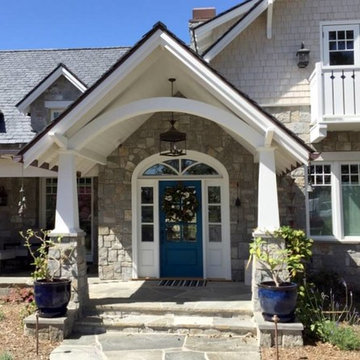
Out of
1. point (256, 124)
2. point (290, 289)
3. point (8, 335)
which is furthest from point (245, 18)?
point (8, 335)

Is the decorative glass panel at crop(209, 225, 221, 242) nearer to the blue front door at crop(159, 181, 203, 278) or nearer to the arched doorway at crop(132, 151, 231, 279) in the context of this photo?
the arched doorway at crop(132, 151, 231, 279)

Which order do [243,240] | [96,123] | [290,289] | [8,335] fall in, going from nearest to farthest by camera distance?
[290,289]
[8,335]
[96,123]
[243,240]

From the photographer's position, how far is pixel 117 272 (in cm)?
930

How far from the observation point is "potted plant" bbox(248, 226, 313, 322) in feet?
18.9

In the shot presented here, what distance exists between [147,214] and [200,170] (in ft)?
5.24

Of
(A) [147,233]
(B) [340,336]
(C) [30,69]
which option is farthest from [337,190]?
(C) [30,69]

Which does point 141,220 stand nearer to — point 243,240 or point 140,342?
point 243,240

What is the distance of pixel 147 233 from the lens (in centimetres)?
952

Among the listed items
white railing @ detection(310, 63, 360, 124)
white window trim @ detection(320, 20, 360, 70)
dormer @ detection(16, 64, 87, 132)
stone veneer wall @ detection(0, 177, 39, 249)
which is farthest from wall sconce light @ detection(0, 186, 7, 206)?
white window trim @ detection(320, 20, 360, 70)

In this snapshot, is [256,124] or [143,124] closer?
[256,124]

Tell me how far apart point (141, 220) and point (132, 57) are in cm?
428

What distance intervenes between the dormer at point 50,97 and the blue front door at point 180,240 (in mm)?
3522

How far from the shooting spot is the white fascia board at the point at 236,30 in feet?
30.2

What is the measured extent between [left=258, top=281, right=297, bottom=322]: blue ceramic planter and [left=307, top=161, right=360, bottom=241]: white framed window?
12.1 feet
